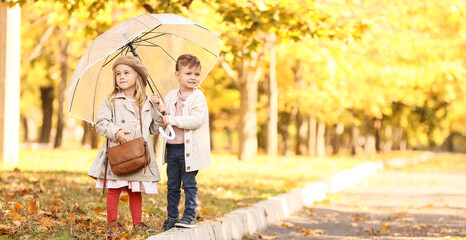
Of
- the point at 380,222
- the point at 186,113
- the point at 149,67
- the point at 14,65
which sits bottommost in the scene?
the point at 380,222

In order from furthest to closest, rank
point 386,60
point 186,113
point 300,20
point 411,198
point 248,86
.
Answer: point 386,60 → point 248,86 → point 411,198 → point 300,20 → point 186,113

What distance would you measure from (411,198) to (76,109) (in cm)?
877

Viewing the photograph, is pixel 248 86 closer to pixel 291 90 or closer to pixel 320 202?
pixel 291 90

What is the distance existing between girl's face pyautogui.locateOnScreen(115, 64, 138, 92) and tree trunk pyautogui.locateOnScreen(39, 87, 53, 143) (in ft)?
92.3

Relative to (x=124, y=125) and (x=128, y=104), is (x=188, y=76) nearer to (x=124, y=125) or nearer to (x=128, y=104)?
(x=128, y=104)

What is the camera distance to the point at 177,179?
6395mm

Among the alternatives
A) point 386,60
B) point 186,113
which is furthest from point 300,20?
point 386,60

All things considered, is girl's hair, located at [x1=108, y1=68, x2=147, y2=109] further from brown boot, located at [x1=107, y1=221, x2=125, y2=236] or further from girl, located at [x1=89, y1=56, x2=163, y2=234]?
brown boot, located at [x1=107, y1=221, x2=125, y2=236]

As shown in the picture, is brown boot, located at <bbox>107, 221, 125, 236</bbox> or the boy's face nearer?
brown boot, located at <bbox>107, 221, 125, 236</bbox>

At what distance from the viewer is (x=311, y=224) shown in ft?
31.7

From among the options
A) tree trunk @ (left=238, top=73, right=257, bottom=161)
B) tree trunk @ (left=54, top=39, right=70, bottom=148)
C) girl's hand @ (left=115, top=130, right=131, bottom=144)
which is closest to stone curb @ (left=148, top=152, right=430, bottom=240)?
girl's hand @ (left=115, top=130, right=131, bottom=144)

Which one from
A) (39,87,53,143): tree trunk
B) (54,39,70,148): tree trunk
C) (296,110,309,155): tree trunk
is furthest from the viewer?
(39,87,53,143): tree trunk

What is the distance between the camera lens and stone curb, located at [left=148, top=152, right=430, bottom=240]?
20.9ft

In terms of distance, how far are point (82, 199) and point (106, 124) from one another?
2860 mm
